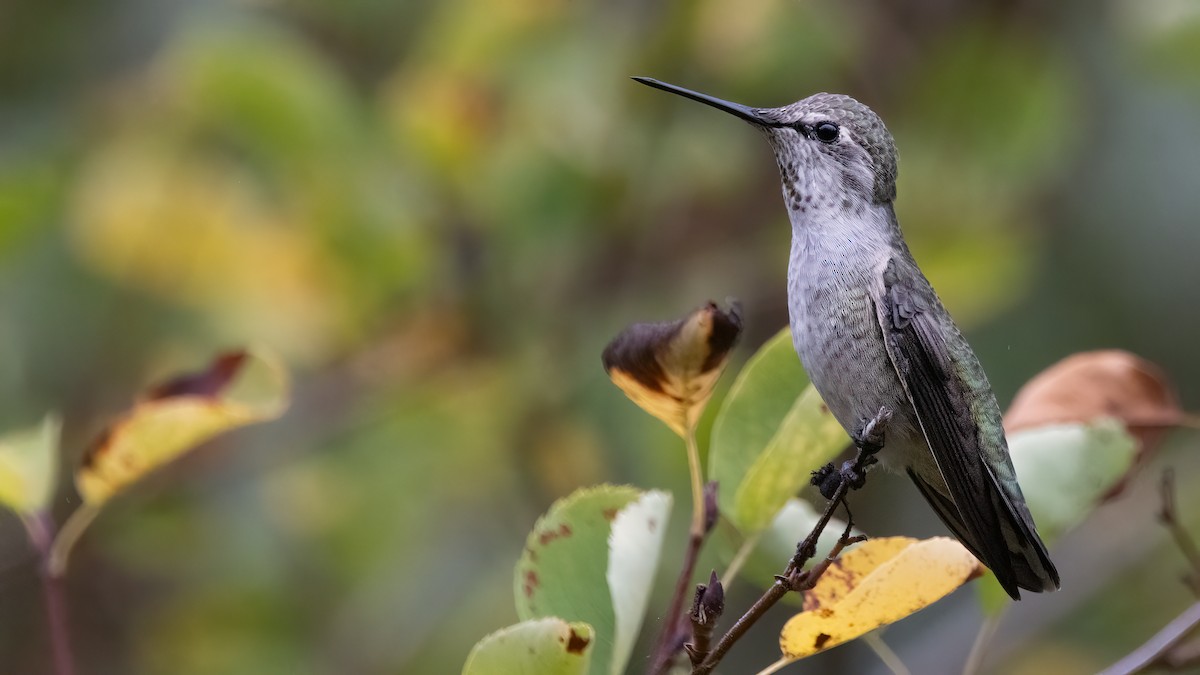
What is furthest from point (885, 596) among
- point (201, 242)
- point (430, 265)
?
point (201, 242)

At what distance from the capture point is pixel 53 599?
173cm

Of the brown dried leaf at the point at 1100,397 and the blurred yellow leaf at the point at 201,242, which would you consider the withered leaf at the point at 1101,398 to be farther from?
the blurred yellow leaf at the point at 201,242

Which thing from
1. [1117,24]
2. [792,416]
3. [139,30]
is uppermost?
[1117,24]

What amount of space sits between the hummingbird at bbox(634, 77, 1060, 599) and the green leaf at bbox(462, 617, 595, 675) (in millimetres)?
621

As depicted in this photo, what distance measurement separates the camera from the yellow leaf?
5.02ft

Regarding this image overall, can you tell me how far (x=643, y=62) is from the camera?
152 inches

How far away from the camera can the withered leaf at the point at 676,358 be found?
162cm

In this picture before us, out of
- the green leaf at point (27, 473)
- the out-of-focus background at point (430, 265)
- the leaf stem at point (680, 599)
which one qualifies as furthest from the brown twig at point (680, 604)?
the out-of-focus background at point (430, 265)

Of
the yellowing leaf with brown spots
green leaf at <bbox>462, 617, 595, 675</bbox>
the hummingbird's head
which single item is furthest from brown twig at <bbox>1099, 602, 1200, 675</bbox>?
the yellowing leaf with brown spots

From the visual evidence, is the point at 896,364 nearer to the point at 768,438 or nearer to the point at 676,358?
the point at 768,438

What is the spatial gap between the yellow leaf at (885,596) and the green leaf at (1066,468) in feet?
1.70

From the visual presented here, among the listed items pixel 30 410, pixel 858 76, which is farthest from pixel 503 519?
pixel 858 76

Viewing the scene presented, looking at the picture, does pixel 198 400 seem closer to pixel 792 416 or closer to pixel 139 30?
pixel 792 416

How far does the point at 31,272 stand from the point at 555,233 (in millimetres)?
1844
